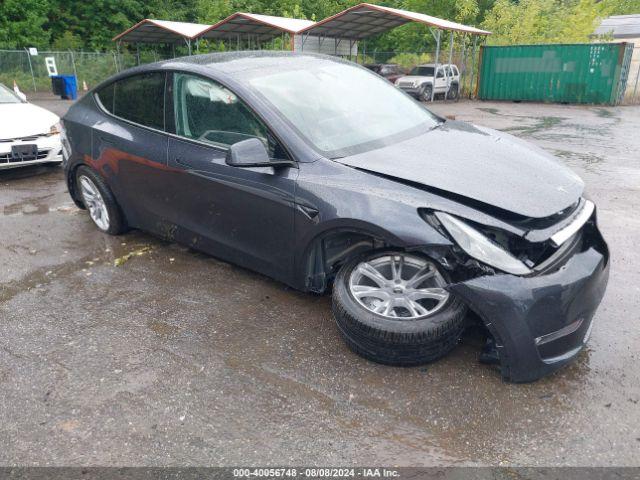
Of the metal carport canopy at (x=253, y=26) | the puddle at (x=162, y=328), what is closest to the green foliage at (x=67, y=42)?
the metal carport canopy at (x=253, y=26)

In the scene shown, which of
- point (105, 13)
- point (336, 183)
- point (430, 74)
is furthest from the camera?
point (105, 13)

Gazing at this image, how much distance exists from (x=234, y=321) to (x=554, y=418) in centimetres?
195

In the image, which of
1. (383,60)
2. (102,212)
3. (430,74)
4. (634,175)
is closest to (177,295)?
(102,212)

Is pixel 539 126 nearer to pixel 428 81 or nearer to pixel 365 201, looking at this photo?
pixel 428 81

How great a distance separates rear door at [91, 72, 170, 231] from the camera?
3926 millimetres

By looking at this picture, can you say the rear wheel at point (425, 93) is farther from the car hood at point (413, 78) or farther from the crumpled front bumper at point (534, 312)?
the crumpled front bumper at point (534, 312)

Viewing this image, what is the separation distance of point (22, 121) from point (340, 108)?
556 centimetres

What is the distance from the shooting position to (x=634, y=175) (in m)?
7.16

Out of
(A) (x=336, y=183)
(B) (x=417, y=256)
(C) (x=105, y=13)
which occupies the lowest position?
(B) (x=417, y=256)

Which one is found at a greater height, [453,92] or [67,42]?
[67,42]

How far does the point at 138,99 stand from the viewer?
13.7 feet

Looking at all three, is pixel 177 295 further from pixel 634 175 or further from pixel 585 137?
pixel 585 137

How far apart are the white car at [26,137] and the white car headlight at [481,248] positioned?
5.90 metres

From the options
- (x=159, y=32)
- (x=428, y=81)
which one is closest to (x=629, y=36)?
(x=428, y=81)
